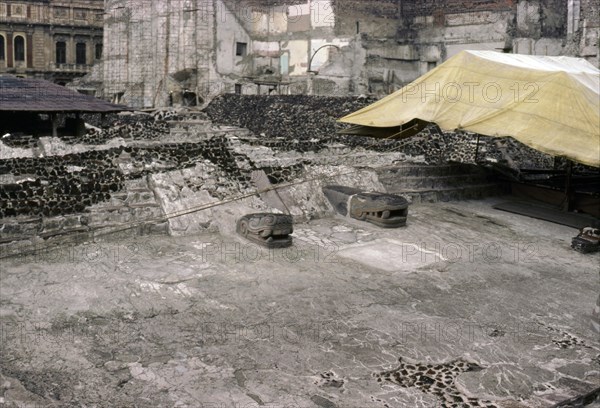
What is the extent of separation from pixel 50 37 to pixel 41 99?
23739 mm

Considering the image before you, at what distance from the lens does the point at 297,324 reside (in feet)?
17.9

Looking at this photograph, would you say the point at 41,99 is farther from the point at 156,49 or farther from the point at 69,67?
the point at 69,67

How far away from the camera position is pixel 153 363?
4.62 m

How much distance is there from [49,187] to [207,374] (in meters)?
4.19

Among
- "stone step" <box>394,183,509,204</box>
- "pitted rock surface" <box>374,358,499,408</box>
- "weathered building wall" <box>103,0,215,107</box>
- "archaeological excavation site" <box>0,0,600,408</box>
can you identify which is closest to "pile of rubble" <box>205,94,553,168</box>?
"archaeological excavation site" <box>0,0,600,408</box>

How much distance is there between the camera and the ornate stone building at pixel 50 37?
39.1 m

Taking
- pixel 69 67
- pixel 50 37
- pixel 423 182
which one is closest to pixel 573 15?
pixel 423 182

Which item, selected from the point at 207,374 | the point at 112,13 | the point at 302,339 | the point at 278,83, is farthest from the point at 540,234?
the point at 112,13

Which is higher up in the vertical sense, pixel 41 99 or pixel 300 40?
pixel 300 40

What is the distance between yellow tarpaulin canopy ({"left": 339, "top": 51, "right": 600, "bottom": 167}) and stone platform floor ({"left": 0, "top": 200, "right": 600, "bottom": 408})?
1705 millimetres

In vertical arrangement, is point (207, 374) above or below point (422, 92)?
below

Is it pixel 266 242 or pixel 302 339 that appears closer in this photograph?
pixel 302 339

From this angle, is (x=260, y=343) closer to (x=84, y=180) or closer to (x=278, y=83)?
(x=84, y=180)

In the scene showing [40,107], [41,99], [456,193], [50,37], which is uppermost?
[50,37]
